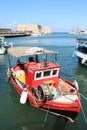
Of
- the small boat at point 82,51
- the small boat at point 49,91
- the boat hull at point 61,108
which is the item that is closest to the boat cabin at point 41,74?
the small boat at point 49,91

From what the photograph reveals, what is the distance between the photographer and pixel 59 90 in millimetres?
16297

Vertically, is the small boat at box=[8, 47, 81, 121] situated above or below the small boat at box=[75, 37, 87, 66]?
above

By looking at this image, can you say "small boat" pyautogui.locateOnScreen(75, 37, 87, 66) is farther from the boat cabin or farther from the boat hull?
the boat hull

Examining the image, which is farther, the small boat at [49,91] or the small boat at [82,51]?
the small boat at [82,51]

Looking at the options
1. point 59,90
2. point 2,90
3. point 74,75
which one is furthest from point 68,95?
point 74,75

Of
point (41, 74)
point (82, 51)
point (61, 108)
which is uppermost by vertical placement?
point (41, 74)

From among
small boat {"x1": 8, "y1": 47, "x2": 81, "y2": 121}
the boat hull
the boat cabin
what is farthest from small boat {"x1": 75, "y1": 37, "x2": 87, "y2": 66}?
the boat hull

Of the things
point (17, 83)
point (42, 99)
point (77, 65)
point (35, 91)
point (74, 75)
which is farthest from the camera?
point (77, 65)

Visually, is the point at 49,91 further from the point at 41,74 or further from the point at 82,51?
the point at 82,51

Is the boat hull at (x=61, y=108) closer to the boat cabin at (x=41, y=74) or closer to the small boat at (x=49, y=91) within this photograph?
the small boat at (x=49, y=91)

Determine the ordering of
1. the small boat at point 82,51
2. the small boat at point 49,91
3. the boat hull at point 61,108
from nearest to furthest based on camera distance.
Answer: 1. the boat hull at point 61,108
2. the small boat at point 49,91
3. the small boat at point 82,51

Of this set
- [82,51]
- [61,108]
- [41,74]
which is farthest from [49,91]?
[82,51]

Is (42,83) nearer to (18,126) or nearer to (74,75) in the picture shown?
(18,126)

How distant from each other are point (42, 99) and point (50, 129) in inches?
82.1
